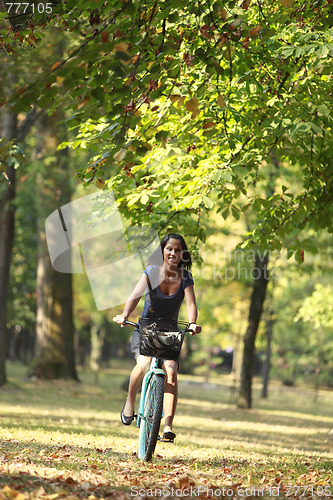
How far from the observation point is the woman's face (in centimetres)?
626

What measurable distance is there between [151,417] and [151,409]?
76mm

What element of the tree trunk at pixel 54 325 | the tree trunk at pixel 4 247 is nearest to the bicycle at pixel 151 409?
the tree trunk at pixel 4 247

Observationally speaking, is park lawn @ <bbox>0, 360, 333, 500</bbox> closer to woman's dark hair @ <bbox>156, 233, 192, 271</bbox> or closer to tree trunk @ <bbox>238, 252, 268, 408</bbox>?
woman's dark hair @ <bbox>156, 233, 192, 271</bbox>

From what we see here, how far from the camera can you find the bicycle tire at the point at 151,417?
5.98 m

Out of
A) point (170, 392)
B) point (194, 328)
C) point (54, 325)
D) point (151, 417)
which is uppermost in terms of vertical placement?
point (194, 328)

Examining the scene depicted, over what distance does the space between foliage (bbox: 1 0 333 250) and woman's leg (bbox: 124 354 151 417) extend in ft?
6.45

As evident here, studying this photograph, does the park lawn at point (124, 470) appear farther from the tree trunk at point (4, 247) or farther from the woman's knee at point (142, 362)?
the tree trunk at point (4, 247)

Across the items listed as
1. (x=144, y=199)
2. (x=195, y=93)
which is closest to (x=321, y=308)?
(x=144, y=199)

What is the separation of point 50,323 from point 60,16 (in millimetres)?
16562

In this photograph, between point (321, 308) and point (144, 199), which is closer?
point (144, 199)

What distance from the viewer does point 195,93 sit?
296 inches

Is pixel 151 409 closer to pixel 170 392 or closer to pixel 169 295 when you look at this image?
pixel 170 392

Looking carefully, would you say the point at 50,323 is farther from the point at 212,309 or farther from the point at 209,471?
the point at 209,471

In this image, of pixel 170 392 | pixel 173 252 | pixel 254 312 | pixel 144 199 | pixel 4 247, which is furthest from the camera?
pixel 254 312
